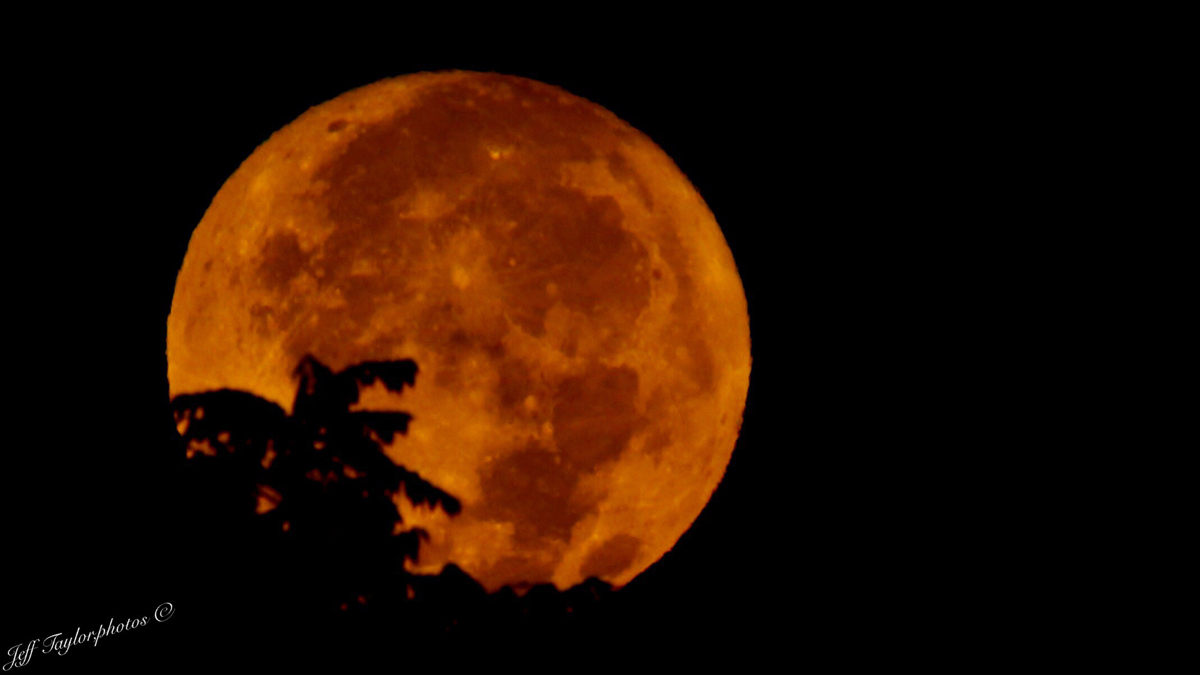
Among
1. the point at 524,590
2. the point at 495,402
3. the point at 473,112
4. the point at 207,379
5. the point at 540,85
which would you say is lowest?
the point at 524,590

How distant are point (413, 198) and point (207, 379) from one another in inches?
62.2

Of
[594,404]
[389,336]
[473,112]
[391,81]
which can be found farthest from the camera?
[391,81]

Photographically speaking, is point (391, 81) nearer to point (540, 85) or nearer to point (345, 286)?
point (540, 85)

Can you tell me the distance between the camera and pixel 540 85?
4.55 meters

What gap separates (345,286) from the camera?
357 cm

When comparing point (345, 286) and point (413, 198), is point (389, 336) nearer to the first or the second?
point (345, 286)

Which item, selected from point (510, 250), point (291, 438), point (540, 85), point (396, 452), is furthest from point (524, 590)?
point (540, 85)

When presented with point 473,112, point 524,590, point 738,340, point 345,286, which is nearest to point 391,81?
point 473,112

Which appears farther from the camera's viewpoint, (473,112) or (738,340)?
(738,340)

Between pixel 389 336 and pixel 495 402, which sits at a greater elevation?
pixel 389 336

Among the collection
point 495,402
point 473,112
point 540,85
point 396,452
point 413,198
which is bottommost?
point 396,452

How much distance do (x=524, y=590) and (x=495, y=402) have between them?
1.26m

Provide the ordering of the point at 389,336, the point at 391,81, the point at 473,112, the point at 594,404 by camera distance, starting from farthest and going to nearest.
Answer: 1. the point at 391,81
2. the point at 473,112
3. the point at 594,404
4. the point at 389,336

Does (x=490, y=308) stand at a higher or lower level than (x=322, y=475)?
higher
